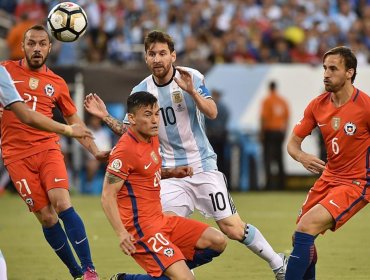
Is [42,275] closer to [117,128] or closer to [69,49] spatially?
[117,128]

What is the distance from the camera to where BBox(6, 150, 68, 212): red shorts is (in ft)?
30.1

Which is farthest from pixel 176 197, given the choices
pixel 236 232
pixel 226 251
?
pixel 226 251

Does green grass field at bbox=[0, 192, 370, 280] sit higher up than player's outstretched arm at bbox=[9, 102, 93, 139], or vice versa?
player's outstretched arm at bbox=[9, 102, 93, 139]

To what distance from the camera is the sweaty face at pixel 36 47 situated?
31.0 ft

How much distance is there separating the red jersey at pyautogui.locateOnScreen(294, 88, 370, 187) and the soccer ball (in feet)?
9.65

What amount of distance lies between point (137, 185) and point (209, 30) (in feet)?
49.1

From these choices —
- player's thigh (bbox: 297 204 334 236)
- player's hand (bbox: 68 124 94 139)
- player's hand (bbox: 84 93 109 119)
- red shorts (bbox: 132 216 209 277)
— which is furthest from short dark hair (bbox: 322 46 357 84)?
player's hand (bbox: 68 124 94 139)

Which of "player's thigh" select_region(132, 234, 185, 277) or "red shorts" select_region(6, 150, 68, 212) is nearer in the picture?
"player's thigh" select_region(132, 234, 185, 277)

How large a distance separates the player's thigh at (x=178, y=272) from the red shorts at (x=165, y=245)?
0.11 ft

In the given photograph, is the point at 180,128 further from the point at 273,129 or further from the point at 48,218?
the point at 273,129

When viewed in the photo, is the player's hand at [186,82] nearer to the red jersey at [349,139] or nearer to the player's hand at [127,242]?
the red jersey at [349,139]

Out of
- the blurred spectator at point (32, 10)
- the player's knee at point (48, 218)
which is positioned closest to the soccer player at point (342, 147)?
the player's knee at point (48, 218)

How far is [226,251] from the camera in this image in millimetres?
12008

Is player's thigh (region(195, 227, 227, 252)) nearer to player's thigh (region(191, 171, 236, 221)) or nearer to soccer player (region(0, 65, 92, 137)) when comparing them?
player's thigh (region(191, 171, 236, 221))
